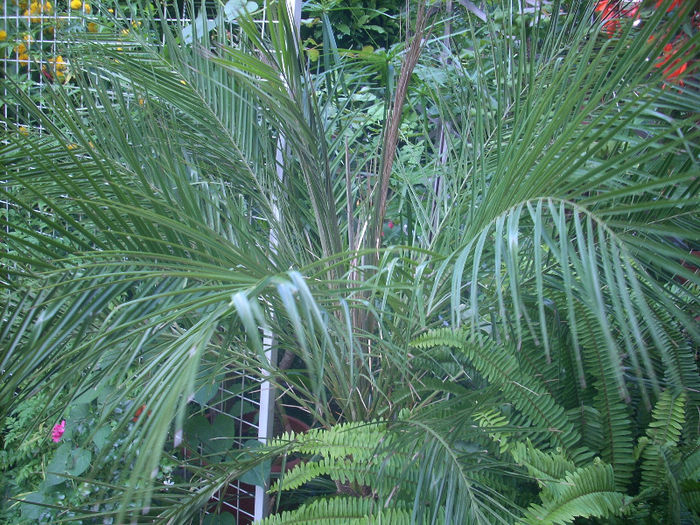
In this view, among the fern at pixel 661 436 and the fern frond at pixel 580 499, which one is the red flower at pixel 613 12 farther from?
the fern frond at pixel 580 499

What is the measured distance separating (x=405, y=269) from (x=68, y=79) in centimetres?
149

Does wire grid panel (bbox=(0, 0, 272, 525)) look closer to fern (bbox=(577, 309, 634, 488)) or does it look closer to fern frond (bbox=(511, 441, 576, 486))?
fern frond (bbox=(511, 441, 576, 486))

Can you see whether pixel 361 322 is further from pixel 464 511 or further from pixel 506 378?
pixel 464 511

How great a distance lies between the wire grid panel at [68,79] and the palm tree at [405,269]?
206 mm

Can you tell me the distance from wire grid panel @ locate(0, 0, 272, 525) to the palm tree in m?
0.21

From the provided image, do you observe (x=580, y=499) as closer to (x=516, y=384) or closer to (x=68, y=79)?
(x=516, y=384)

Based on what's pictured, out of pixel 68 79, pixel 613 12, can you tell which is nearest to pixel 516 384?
pixel 613 12

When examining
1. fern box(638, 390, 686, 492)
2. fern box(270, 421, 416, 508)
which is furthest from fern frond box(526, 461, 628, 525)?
fern box(270, 421, 416, 508)

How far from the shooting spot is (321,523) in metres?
1.19

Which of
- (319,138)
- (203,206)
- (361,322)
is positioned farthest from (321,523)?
(319,138)

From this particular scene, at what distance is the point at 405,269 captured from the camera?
44.8 inches

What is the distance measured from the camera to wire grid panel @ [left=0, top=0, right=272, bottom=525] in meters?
1.65

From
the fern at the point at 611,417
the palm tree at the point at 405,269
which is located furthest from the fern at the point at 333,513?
the fern at the point at 611,417

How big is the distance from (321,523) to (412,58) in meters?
1.04
